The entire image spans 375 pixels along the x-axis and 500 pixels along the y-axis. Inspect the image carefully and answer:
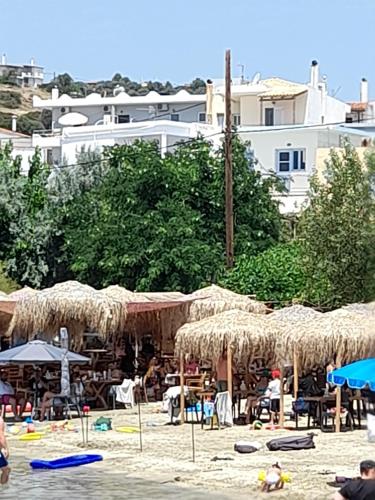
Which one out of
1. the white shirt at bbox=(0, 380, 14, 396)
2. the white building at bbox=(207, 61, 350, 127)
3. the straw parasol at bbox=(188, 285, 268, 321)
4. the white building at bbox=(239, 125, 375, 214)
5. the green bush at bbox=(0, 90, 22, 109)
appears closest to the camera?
the white shirt at bbox=(0, 380, 14, 396)

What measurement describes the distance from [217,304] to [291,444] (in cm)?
1026

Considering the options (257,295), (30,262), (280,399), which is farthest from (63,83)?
(280,399)

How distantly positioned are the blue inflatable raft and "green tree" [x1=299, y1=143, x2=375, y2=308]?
12383mm

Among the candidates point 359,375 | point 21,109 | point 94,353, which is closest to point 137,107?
point 21,109

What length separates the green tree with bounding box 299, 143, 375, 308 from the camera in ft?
102

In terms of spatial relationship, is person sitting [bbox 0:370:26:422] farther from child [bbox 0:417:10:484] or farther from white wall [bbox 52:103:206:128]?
white wall [bbox 52:103:206:128]

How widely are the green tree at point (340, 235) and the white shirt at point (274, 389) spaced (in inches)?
297

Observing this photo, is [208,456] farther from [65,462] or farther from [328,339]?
[328,339]

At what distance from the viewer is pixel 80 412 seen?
26422mm

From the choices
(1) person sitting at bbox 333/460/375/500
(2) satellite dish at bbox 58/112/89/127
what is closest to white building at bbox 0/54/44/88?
(2) satellite dish at bbox 58/112/89/127

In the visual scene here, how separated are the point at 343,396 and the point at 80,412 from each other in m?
6.60

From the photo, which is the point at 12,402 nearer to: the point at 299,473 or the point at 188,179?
the point at 299,473

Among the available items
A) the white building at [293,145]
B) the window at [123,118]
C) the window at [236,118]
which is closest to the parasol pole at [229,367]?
the white building at [293,145]

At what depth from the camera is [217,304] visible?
3038 cm
